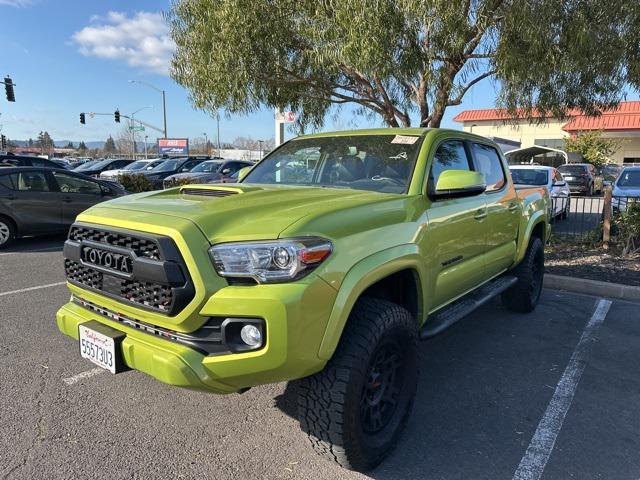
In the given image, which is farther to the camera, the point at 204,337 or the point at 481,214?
the point at 481,214

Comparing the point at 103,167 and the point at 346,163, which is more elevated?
the point at 346,163

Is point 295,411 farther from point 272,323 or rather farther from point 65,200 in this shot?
point 65,200

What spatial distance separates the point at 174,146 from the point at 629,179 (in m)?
51.3

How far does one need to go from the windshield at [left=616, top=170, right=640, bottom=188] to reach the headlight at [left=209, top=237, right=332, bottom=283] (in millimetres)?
12801

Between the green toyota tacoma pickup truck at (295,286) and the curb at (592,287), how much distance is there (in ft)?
12.5

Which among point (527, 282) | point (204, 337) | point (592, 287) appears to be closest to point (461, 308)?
point (527, 282)

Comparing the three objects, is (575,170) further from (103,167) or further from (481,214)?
(103,167)

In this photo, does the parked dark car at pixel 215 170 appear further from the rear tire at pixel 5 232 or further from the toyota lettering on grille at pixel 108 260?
the toyota lettering on grille at pixel 108 260

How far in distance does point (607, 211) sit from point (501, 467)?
22.2 feet

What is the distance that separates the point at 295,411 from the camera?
333cm

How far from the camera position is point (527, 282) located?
17.5ft

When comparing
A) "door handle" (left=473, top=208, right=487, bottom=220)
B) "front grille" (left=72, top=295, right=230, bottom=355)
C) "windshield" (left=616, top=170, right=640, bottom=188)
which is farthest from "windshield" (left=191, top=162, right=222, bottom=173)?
"front grille" (left=72, top=295, right=230, bottom=355)

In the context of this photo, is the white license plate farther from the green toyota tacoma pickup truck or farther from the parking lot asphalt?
the parking lot asphalt

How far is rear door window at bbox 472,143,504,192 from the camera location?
4512mm
